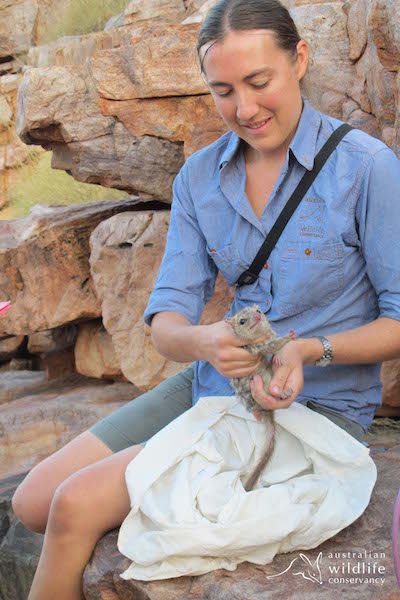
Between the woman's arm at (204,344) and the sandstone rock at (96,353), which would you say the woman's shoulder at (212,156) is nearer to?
the woman's arm at (204,344)

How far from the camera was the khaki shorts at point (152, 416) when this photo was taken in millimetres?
2125

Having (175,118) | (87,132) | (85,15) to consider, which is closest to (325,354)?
(175,118)

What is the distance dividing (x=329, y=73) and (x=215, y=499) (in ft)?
9.08

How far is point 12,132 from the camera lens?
43.4 ft

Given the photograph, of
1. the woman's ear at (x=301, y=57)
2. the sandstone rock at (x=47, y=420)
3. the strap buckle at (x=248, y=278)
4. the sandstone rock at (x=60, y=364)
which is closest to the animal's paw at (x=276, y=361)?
the strap buckle at (x=248, y=278)

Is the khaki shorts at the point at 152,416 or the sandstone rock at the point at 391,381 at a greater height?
the khaki shorts at the point at 152,416

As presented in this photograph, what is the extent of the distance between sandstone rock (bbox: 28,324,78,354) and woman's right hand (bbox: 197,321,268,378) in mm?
5041

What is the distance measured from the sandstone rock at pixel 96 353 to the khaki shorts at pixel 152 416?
11.4ft

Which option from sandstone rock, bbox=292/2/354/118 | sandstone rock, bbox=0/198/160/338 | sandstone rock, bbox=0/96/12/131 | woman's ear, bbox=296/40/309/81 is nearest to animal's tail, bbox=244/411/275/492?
woman's ear, bbox=296/40/309/81

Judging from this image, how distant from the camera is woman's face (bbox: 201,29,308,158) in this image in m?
1.97

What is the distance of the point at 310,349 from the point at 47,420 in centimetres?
410

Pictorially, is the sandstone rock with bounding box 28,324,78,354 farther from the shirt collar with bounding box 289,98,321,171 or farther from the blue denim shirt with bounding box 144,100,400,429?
the shirt collar with bounding box 289,98,321,171

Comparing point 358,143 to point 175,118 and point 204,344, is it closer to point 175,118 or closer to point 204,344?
point 204,344

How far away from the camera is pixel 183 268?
2322 mm
